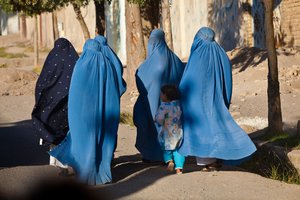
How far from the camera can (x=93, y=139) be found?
769cm

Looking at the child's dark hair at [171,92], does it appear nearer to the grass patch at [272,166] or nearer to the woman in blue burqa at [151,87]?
the woman in blue burqa at [151,87]

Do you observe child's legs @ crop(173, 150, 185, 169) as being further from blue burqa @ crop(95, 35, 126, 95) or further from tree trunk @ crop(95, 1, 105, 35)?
tree trunk @ crop(95, 1, 105, 35)

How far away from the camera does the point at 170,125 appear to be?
8.33 meters

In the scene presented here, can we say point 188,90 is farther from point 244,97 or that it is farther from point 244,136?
point 244,97

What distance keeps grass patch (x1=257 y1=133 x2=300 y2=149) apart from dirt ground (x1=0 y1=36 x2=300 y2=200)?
607 millimetres

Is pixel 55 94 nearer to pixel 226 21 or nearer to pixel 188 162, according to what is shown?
pixel 188 162

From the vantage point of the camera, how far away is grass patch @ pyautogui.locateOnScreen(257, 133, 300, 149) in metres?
8.67

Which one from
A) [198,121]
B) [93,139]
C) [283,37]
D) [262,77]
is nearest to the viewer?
[93,139]

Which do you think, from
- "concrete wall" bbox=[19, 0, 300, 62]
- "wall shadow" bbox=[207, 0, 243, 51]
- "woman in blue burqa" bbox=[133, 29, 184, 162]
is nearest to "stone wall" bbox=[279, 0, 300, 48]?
"concrete wall" bbox=[19, 0, 300, 62]

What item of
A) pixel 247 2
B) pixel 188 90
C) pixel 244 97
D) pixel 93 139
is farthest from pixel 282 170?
pixel 247 2

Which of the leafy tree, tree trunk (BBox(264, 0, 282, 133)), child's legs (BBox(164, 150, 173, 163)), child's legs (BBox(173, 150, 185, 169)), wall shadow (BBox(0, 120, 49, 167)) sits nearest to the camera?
child's legs (BBox(173, 150, 185, 169))

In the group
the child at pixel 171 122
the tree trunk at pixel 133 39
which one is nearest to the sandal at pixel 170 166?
the child at pixel 171 122

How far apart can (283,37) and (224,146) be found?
44.0 feet

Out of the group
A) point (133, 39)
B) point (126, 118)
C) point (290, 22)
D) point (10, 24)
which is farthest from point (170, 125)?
point (10, 24)
